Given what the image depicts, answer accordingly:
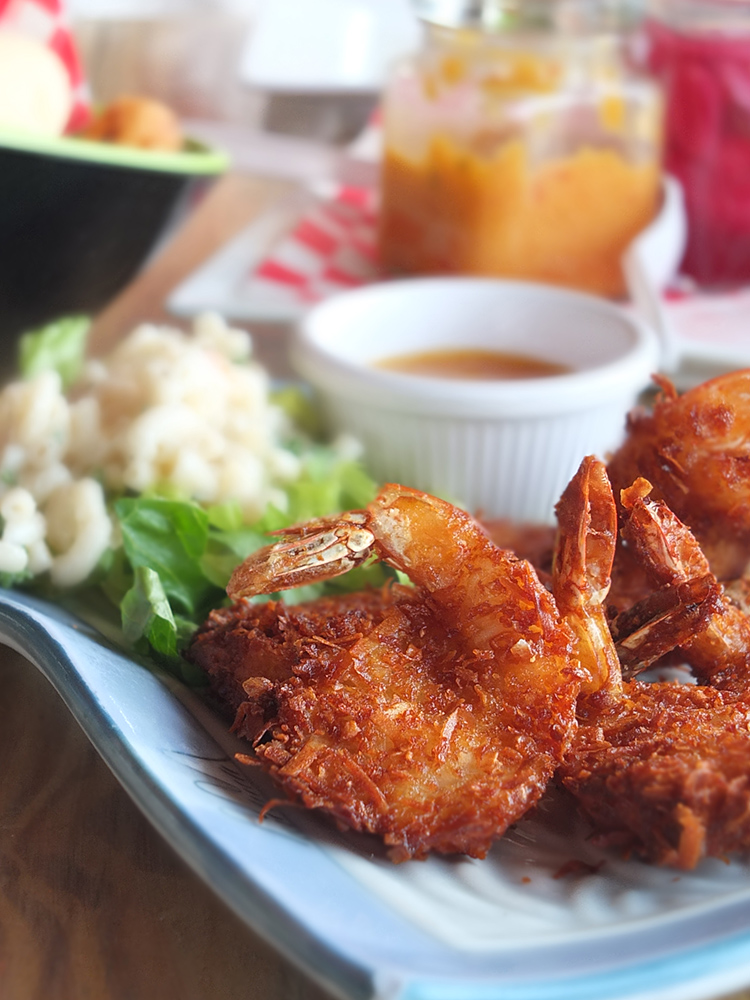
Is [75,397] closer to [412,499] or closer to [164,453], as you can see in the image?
[164,453]

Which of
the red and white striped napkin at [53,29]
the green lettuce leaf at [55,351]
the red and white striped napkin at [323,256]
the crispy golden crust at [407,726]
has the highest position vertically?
the red and white striped napkin at [53,29]

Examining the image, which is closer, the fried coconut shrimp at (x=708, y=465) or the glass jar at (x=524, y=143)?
the fried coconut shrimp at (x=708, y=465)

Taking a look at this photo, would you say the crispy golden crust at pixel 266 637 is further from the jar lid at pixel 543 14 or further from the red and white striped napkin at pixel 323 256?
the jar lid at pixel 543 14

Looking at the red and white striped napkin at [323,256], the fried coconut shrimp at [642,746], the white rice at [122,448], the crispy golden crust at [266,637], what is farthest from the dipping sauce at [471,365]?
the fried coconut shrimp at [642,746]

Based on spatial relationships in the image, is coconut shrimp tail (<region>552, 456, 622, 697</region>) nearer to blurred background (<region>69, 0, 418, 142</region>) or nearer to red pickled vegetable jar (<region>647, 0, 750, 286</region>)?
red pickled vegetable jar (<region>647, 0, 750, 286</region>)

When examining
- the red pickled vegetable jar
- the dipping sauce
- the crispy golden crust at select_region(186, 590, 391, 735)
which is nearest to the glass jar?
the red pickled vegetable jar

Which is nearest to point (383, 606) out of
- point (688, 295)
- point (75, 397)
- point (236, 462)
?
point (236, 462)
